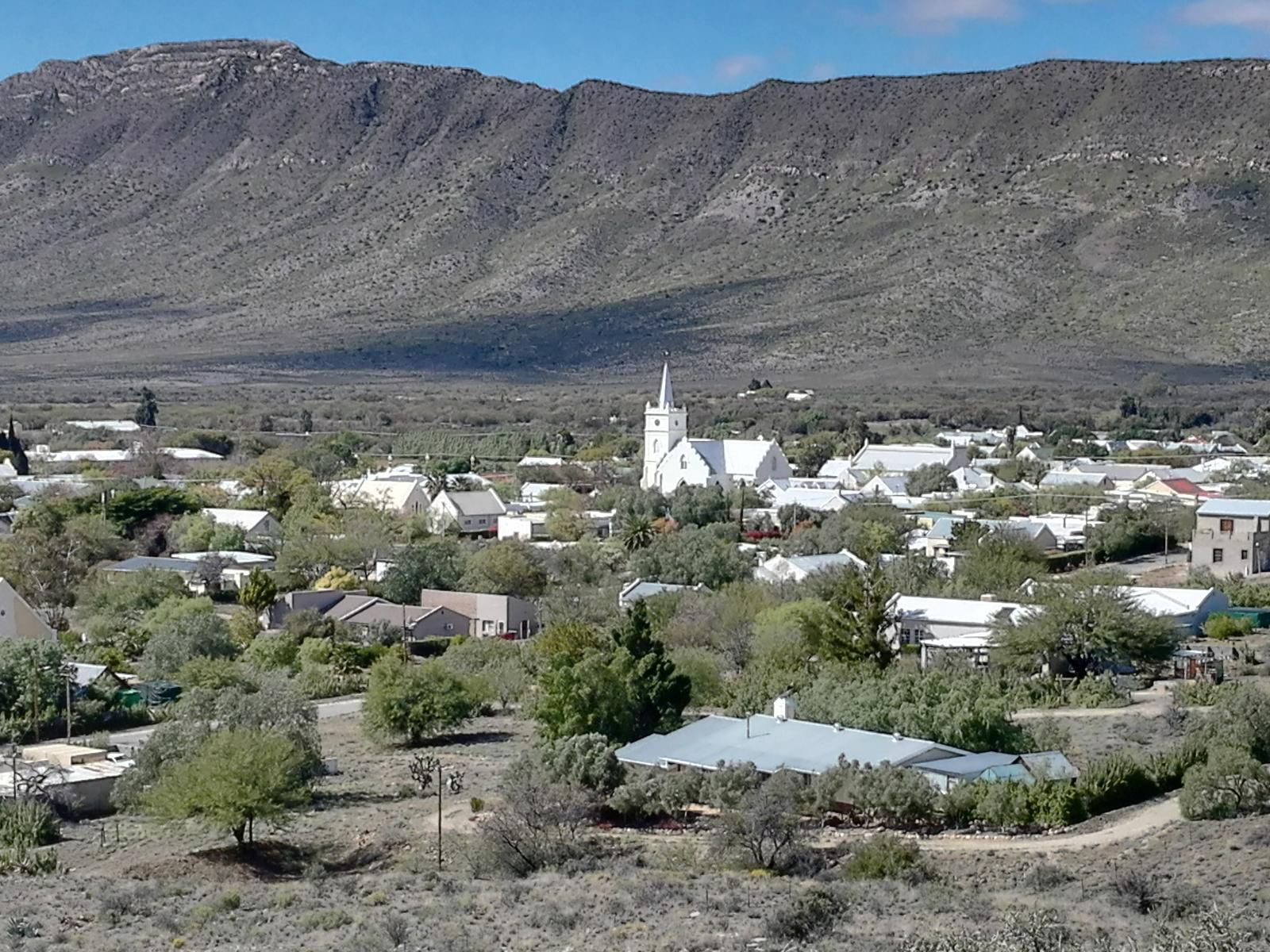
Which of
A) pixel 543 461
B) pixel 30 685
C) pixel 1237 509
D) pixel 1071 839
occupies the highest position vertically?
pixel 1237 509

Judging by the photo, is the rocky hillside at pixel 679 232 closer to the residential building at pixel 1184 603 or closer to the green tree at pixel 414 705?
the residential building at pixel 1184 603

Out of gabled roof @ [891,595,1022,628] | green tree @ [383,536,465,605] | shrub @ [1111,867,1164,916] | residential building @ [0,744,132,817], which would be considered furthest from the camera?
green tree @ [383,536,465,605]

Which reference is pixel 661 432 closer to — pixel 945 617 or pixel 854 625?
pixel 945 617

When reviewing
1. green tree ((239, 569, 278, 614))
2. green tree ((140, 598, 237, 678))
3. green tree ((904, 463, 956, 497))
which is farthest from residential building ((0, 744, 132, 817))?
green tree ((904, 463, 956, 497))

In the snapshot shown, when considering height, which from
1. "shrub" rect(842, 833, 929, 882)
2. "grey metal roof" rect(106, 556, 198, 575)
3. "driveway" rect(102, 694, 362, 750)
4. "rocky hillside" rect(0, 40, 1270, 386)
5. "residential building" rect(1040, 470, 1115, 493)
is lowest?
"driveway" rect(102, 694, 362, 750)

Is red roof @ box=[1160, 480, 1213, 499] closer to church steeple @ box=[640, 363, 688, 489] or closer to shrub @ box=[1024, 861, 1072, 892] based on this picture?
church steeple @ box=[640, 363, 688, 489]

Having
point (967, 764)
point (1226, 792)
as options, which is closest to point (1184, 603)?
point (967, 764)

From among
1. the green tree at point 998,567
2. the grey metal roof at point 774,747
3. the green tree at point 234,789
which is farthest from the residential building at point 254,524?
the green tree at point 234,789
